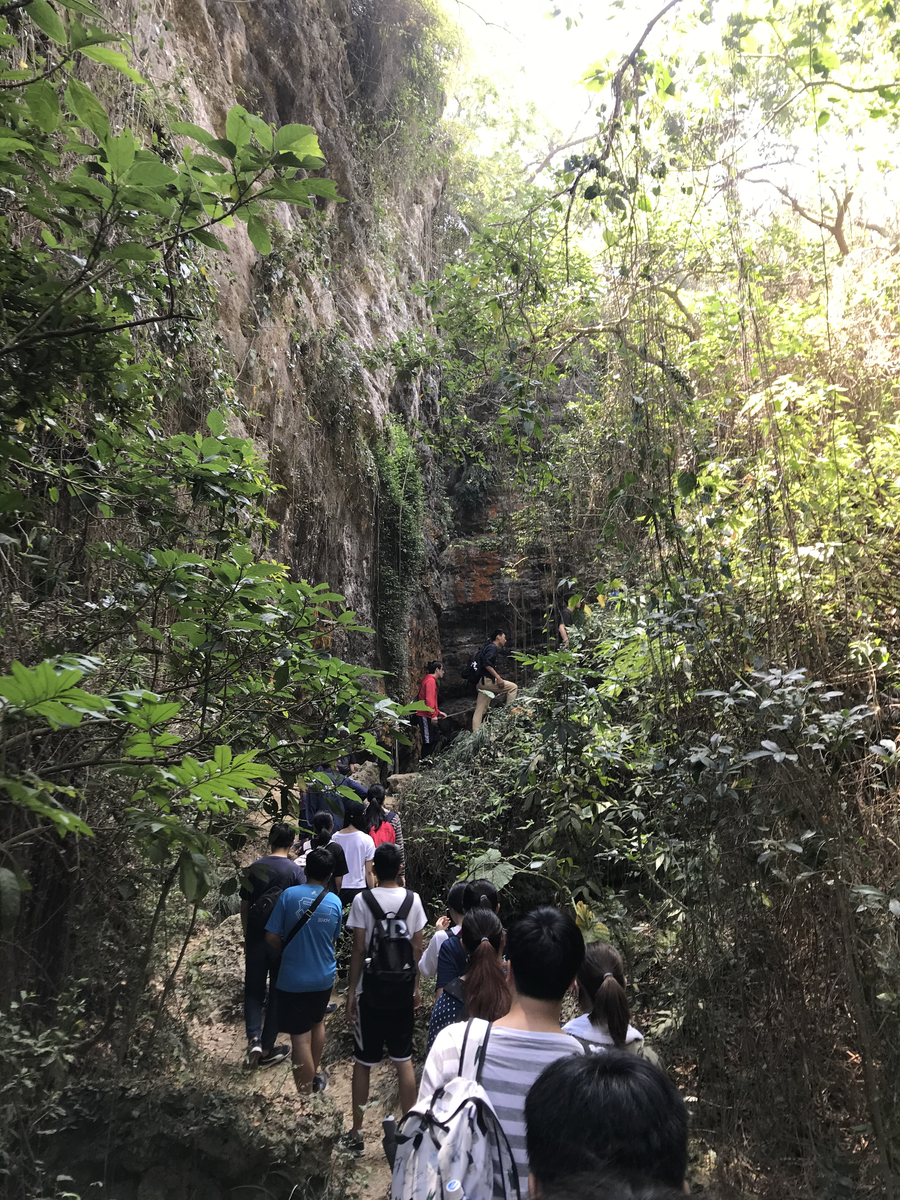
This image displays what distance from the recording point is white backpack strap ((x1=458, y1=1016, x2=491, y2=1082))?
2.00 metres

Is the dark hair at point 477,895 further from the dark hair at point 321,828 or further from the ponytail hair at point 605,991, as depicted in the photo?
the dark hair at point 321,828

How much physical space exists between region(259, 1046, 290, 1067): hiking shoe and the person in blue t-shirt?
1.71ft

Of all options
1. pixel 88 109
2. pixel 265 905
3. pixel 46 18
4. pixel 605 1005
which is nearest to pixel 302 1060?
pixel 265 905

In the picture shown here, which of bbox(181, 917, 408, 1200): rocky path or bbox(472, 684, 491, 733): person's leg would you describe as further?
bbox(472, 684, 491, 733): person's leg

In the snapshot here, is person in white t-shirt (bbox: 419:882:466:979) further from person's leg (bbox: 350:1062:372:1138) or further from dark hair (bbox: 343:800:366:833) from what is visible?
dark hair (bbox: 343:800:366:833)

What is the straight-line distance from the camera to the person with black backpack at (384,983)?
154 inches

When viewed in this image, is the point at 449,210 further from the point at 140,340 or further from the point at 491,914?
the point at 491,914

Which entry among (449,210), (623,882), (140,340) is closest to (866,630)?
(623,882)

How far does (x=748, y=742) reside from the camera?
342 centimetres

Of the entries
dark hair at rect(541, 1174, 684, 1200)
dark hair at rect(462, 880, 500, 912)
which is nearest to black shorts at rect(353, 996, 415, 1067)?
dark hair at rect(462, 880, 500, 912)

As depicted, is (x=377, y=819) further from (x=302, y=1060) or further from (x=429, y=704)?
(x=429, y=704)

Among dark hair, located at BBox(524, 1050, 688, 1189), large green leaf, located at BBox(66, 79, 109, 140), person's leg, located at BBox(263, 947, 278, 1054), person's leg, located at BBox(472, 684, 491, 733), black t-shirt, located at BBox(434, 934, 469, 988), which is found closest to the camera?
dark hair, located at BBox(524, 1050, 688, 1189)

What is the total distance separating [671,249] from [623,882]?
4.94m

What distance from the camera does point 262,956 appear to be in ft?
15.2
